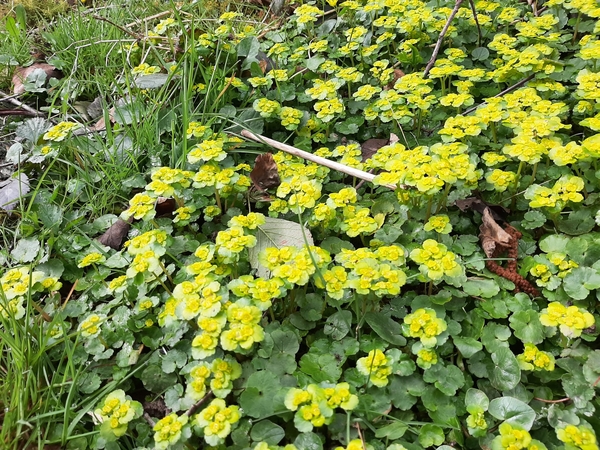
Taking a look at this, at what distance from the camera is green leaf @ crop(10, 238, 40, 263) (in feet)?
6.02

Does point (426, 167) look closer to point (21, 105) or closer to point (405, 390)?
point (405, 390)

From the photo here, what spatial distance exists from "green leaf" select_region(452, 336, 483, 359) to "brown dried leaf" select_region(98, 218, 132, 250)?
1297 millimetres

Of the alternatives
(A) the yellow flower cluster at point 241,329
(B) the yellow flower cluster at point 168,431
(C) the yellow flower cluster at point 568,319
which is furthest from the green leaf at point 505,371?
(B) the yellow flower cluster at point 168,431

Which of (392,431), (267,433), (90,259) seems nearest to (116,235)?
(90,259)

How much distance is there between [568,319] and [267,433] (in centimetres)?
86

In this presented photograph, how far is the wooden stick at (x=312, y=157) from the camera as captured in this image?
1.90m

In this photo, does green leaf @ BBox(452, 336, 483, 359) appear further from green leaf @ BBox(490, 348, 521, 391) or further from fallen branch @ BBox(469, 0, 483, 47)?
fallen branch @ BBox(469, 0, 483, 47)

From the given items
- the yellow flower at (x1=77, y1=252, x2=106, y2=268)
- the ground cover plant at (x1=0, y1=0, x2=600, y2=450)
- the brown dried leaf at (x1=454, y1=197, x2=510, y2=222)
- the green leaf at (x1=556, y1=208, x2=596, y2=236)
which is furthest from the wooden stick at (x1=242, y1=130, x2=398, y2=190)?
the yellow flower at (x1=77, y1=252, x2=106, y2=268)

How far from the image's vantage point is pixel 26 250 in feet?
6.13

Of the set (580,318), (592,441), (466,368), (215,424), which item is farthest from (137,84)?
(592,441)

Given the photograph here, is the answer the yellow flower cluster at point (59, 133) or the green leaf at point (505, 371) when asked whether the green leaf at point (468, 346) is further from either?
the yellow flower cluster at point (59, 133)

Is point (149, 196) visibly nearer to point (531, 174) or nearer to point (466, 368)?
point (466, 368)

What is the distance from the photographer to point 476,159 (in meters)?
1.89

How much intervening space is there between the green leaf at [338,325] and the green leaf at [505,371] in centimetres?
42
